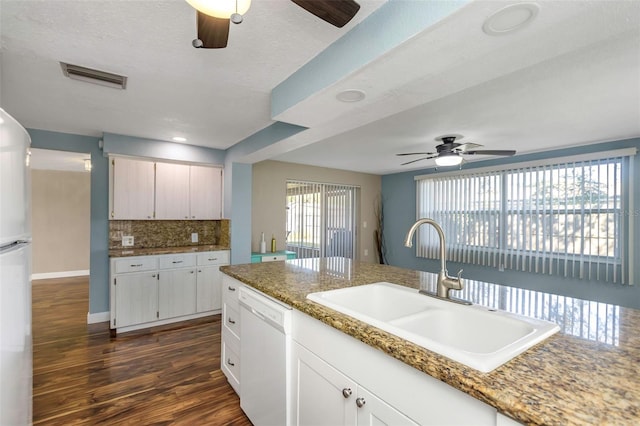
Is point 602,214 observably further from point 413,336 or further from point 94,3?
point 94,3

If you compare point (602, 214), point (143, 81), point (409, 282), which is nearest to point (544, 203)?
point (602, 214)

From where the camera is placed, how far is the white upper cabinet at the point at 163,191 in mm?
3732

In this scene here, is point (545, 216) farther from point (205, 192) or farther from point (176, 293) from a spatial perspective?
point (176, 293)

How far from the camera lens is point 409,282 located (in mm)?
1943

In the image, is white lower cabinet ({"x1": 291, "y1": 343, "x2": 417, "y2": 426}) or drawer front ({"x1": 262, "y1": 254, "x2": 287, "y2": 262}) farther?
drawer front ({"x1": 262, "y1": 254, "x2": 287, "y2": 262})

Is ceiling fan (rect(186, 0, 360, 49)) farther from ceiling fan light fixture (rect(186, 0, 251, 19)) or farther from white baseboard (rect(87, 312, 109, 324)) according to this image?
white baseboard (rect(87, 312, 109, 324))

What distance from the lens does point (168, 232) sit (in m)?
4.32

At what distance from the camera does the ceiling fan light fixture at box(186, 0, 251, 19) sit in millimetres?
1045

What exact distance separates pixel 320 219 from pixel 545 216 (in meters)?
3.59

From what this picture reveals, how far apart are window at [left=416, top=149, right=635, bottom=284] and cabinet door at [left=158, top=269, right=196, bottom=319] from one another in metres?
4.29

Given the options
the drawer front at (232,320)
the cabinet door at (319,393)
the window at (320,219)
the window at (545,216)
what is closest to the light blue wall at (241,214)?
the window at (320,219)

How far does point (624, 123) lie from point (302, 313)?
3849 millimetres

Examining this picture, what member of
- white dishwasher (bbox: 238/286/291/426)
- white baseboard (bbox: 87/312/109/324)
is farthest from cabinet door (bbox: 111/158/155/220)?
white dishwasher (bbox: 238/286/291/426)

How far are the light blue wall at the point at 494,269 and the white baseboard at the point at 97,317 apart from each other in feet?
16.8
